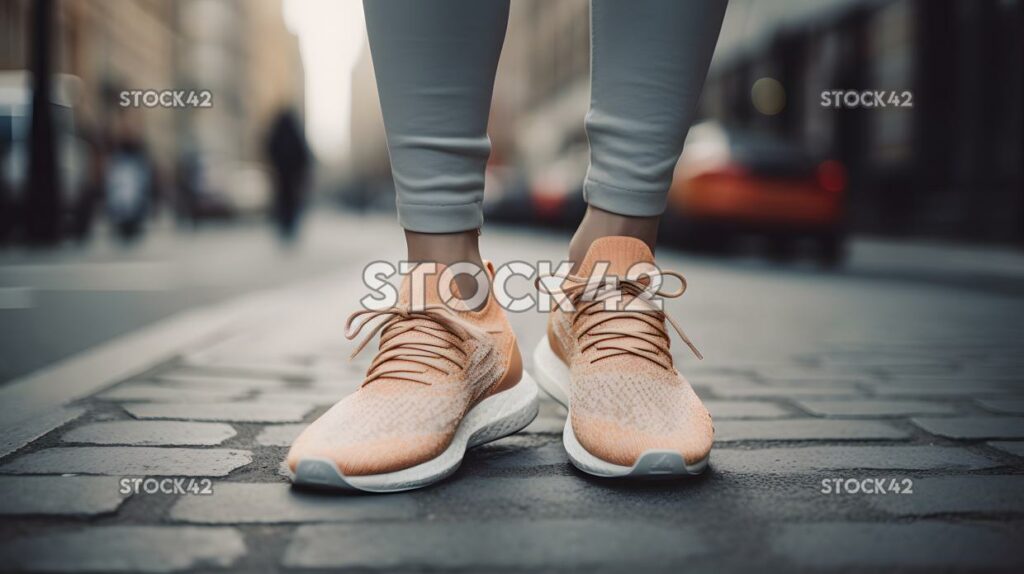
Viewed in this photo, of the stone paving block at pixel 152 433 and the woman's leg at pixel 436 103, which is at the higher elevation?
the woman's leg at pixel 436 103

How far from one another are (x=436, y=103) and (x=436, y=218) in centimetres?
19

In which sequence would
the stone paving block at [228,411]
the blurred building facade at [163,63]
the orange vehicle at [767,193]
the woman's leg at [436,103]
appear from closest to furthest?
1. the woman's leg at [436,103]
2. the stone paving block at [228,411]
3. the orange vehicle at [767,193]
4. the blurred building facade at [163,63]

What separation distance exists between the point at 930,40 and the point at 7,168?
34.6ft

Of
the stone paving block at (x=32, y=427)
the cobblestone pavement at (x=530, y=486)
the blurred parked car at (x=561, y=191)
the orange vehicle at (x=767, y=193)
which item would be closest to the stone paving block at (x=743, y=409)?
the cobblestone pavement at (x=530, y=486)

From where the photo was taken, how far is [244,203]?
22.9 meters

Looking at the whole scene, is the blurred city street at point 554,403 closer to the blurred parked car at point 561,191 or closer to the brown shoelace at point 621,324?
the brown shoelace at point 621,324

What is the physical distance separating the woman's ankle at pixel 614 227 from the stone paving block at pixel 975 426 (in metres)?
0.69

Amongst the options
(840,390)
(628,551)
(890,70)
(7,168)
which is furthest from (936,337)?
(890,70)

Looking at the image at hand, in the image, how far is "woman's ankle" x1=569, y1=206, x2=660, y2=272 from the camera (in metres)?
1.66

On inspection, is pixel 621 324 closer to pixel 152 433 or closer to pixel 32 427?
pixel 152 433

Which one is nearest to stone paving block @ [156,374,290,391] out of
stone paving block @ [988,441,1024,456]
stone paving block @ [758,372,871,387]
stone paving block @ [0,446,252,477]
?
stone paving block @ [0,446,252,477]

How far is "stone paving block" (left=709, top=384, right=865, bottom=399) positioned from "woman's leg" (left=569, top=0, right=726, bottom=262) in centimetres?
72

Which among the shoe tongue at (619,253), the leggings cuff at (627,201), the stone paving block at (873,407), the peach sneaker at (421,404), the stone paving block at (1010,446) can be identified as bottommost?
the stone paving block at (873,407)

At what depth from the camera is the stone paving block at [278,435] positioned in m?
1.67
